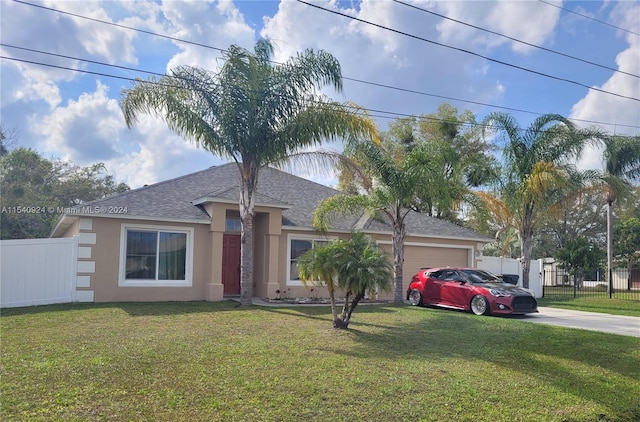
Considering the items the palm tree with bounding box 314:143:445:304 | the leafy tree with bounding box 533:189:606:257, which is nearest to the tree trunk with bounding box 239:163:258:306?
the palm tree with bounding box 314:143:445:304

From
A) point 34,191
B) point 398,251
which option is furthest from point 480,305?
point 34,191

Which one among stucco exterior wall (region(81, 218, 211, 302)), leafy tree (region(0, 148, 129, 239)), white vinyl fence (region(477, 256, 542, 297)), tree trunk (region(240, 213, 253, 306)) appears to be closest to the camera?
tree trunk (region(240, 213, 253, 306))

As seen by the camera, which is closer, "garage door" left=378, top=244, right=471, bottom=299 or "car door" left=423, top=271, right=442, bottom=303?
"car door" left=423, top=271, right=442, bottom=303

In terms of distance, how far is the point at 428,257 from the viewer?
20219mm

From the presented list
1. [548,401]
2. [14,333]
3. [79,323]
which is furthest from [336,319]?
[14,333]

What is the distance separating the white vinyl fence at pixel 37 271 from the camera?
13062 mm

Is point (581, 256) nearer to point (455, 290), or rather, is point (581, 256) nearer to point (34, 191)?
point (455, 290)

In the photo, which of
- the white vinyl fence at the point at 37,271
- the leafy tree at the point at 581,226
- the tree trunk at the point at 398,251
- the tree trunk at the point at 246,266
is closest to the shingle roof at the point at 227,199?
the white vinyl fence at the point at 37,271

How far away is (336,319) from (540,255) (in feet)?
140

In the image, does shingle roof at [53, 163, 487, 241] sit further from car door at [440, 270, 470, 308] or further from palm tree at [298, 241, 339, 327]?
palm tree at [298, 241, 339, 327]

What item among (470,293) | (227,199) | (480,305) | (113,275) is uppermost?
(227,199)

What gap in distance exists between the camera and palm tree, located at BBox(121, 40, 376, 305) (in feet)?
44.1

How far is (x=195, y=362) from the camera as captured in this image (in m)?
7.09

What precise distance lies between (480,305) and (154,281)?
9825mm
